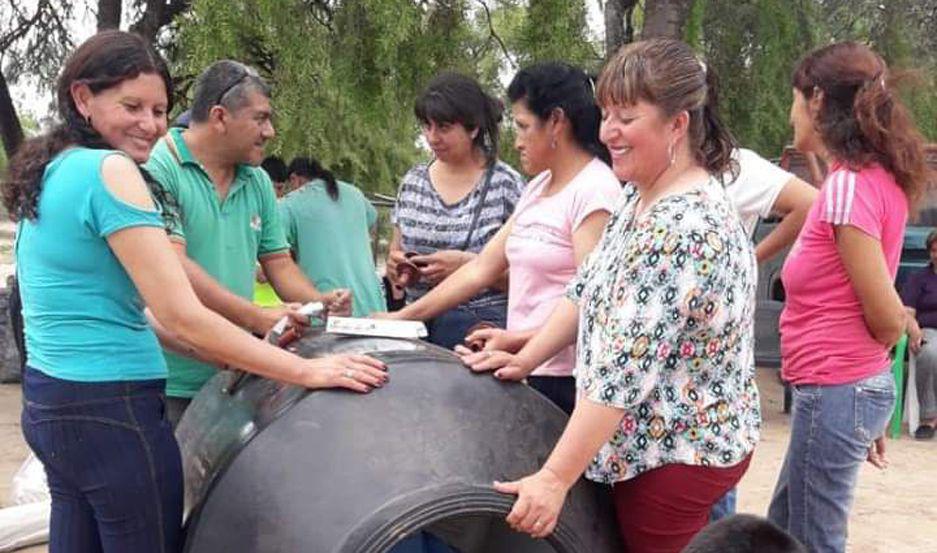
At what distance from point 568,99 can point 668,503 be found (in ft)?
3.51

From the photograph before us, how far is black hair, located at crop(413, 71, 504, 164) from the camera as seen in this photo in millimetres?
3928

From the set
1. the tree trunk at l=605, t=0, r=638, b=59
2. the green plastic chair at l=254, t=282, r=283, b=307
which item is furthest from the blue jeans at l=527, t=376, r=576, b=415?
the tree trunk at l=605, t=0, r=638, b=59

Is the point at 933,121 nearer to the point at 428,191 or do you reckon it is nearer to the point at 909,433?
the point at 909,433

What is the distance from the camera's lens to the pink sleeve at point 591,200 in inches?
110

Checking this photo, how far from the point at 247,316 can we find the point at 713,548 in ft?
4.66

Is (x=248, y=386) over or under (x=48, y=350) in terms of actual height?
under

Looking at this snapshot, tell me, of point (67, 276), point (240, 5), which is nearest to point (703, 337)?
point (67, 276)

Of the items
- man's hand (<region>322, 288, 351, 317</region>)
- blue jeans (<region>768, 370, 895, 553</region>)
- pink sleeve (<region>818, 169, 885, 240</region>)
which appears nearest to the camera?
pink sleeve (<region>818, 169, 885, 240</region>)

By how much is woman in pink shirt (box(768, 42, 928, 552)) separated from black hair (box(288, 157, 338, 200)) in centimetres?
257

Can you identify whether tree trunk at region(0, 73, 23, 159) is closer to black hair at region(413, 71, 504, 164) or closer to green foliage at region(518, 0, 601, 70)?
green foliage at region(518, 0, 601, 70)

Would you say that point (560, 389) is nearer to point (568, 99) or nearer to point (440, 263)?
point (568, 99)

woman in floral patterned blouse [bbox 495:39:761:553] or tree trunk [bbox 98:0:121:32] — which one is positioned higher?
tree trunk [bbox 98:0:121:32]

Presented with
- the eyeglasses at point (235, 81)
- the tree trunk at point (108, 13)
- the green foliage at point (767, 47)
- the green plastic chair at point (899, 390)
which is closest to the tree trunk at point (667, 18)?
the green foliage at point (767, 47)

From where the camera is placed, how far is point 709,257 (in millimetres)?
2094
